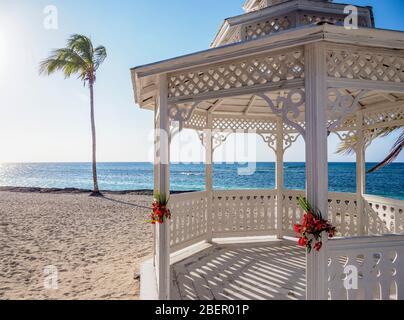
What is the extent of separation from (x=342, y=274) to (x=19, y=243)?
276 inches

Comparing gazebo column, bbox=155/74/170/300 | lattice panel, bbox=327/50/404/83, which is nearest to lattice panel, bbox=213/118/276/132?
gazebo column, bbox=155/74/170/300

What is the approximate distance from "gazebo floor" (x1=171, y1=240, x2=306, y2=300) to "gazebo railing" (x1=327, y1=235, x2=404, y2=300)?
930 mm

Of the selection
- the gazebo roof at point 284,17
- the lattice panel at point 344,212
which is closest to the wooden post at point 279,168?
the lattice panel at point 344,212

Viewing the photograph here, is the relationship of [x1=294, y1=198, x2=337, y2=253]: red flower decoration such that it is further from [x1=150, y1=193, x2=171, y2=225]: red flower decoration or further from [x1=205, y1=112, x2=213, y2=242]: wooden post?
[x1=205, y1=112, x2=213, y2=242]: wooden post

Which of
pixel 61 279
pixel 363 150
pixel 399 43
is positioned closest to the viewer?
pixel 399 43

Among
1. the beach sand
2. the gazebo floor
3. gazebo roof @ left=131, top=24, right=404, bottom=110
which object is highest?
gazebo roof @ left=131, top=24, right=404, bottom=110

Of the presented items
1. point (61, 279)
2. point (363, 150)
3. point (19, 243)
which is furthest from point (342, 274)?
point (19, 243)

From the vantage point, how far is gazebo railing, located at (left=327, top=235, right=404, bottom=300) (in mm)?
2990

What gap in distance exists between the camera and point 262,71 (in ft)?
11.2

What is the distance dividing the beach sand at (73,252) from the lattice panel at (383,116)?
5312 millimetres

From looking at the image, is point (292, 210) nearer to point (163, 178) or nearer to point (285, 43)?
point (163, 178)

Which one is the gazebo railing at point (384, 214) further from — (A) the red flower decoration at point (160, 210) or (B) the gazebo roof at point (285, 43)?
(A) the red flower decoration at point (160, 210)
